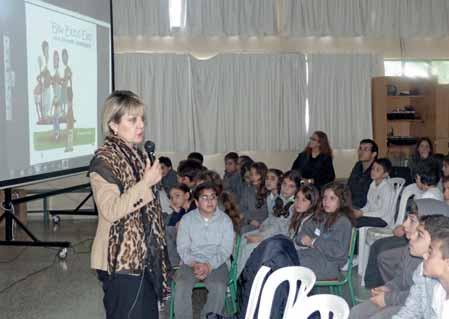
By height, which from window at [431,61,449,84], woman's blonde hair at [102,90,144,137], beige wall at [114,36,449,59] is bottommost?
woman's blonde hair at [102,90,144,137]

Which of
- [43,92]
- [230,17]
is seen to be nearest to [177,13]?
[230,17]

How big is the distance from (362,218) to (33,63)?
10.0ft

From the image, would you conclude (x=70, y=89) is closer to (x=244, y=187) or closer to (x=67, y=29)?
(x=67, y=29)

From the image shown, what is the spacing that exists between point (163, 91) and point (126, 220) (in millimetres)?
7176

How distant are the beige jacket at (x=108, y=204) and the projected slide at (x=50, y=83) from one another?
107 inches

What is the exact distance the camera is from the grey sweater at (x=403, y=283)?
3407mm

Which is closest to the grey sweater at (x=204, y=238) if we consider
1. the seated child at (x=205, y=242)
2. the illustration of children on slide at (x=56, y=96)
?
the seated child at (x=205, y=242)

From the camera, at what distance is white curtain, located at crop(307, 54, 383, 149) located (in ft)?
32.3

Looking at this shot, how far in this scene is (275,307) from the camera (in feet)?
10.7

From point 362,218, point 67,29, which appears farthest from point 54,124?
point 362,218

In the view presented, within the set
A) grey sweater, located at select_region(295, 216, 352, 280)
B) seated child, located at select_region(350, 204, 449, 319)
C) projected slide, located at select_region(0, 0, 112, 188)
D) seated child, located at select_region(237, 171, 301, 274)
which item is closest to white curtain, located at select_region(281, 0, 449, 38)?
projected slide, located at select_region(0, 0, 112, 188)

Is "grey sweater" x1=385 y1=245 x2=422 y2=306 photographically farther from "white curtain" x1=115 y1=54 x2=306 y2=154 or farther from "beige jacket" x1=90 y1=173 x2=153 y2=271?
"white curtain" x1=115 y1=54 x2=306 y2=154

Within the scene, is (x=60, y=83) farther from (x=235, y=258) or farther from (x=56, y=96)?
(x=235, y=258)

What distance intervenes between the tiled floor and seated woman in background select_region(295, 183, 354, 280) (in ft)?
3.00
